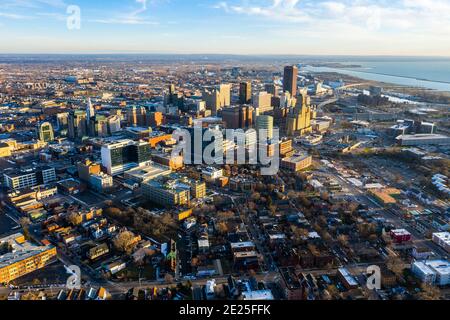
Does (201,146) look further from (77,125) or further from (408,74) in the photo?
(408,74)

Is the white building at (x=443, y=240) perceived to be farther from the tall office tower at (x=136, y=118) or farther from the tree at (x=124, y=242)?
the tall office tower at (x=136, y=118)

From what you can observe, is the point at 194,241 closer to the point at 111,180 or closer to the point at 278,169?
the point at 111,180

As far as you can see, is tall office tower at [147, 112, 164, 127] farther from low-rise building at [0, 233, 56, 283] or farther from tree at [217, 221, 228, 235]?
low-rise building at [0, 233, 56, 283]

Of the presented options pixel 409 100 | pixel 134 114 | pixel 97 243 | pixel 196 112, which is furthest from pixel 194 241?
pixel 409 100

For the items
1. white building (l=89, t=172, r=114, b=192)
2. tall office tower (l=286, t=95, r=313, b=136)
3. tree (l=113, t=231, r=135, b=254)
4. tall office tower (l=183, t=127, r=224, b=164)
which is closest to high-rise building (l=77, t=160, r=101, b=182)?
white building (l=89, t=172, r=114, b=192)

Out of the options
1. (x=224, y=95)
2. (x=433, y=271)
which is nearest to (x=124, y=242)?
(x=433, y=271)
